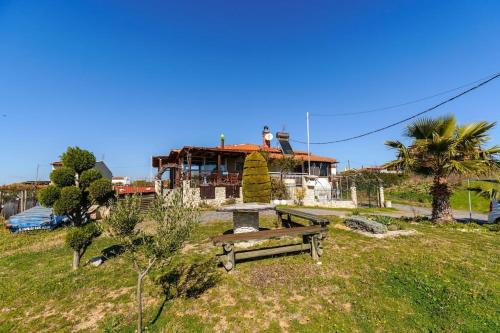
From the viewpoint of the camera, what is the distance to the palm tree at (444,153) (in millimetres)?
12121

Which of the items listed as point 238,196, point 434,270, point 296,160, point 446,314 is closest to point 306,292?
point 446,314

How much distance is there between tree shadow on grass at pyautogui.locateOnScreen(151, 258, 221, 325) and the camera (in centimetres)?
579

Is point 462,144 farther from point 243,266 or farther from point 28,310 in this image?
point 28,310

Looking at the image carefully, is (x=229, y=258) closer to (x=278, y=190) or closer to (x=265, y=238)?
(x=265, y=238)

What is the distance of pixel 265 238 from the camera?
7.13m

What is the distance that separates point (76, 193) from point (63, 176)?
2.24 ft

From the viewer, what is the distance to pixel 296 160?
28328 millimetres

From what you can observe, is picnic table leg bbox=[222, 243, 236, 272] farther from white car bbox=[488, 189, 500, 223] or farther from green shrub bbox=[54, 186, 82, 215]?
white car bbox=[488, 189, 500, 223]

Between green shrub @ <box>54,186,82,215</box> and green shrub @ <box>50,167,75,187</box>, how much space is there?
9.7 inches

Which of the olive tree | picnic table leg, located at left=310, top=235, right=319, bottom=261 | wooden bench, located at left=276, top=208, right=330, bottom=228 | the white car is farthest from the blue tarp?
the white car

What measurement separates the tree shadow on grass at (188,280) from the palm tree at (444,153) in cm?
1172

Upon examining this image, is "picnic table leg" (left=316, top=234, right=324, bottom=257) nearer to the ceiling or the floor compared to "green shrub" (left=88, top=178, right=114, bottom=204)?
nearer to the floor

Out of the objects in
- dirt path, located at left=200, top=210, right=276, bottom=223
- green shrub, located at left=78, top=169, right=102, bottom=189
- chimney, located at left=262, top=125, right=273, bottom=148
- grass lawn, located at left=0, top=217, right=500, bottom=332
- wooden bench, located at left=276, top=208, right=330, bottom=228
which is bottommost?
grass lawn, located at left=0, top=217, right=500, bottom=332

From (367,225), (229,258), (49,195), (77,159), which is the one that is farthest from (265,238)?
(49,195)
